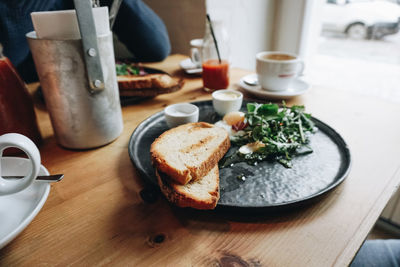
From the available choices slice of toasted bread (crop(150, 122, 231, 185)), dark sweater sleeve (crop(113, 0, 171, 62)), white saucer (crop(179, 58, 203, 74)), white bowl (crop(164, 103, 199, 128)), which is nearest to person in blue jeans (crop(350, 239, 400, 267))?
slice of toasted bread (crop(150, 122, 231, 185))

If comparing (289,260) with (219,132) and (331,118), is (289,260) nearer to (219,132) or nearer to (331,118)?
(219,132)

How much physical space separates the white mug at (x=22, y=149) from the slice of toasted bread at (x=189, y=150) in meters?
0.23

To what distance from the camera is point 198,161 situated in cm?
63

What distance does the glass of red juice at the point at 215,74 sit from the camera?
115cm

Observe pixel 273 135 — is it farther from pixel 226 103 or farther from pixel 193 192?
pixel 193 192

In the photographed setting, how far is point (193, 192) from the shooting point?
0.54 meters

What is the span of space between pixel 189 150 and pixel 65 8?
4.74 ft

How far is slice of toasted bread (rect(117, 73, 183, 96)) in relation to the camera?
1059 mm

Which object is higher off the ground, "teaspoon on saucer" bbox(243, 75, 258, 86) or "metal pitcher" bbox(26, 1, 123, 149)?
"metal pitcher" bbox(26, 1, 123, 149)

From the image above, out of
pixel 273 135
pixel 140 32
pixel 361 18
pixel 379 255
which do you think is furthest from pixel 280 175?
pixel 361 18

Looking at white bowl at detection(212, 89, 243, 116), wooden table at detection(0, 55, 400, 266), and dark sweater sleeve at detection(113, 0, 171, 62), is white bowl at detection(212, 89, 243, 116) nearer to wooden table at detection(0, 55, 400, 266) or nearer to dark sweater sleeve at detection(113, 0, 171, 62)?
wooden table at detection(0, 55, 400, 266)

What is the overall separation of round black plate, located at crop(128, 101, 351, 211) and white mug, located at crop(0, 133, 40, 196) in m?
0.22

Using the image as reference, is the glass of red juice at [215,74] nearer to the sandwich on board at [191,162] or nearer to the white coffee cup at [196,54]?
the white coffee cup at [196,54]

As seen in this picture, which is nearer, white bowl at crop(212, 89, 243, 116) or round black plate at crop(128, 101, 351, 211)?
round black plate at crop(128, 101, 351, 211)
